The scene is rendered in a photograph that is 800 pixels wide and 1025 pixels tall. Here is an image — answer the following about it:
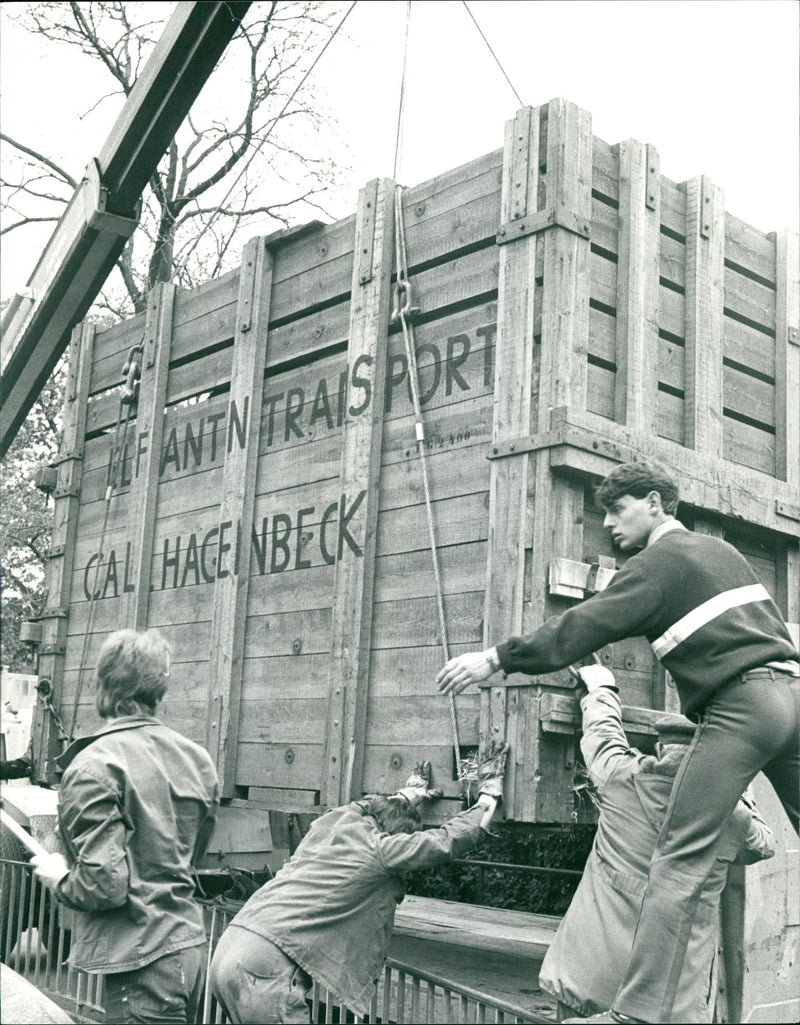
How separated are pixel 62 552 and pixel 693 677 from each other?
17.5ft

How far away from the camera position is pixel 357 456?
5625mm

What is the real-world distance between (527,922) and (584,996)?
4.45 meters

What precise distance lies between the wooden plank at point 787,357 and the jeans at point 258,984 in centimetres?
344

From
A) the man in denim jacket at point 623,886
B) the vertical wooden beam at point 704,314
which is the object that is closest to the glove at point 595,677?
the man in denim jacket at point 623,886

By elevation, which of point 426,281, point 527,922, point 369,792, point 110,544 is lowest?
point 527,922

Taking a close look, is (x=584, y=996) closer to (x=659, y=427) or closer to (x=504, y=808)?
(x=504, y=808)

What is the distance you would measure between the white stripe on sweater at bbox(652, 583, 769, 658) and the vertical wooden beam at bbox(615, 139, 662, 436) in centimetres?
140

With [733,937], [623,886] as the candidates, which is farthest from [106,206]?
[733,937]

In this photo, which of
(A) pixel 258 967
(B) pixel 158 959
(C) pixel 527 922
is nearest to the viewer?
(B) pixel 158 959

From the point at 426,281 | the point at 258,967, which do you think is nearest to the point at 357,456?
the point at 426,281

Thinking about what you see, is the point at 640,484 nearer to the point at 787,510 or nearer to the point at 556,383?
the point at 556,383

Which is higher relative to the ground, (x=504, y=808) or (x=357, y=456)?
(x=357, y=456)

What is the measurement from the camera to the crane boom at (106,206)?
19.7ft

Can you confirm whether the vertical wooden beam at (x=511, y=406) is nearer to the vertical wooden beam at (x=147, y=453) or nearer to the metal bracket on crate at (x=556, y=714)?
the metal bracket on crate at (x=556, y=714)
